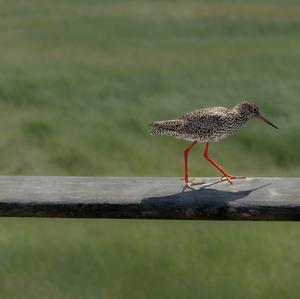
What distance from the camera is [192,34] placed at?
11.4 metres

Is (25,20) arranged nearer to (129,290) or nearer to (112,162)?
(112,162)

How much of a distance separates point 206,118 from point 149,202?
78cm

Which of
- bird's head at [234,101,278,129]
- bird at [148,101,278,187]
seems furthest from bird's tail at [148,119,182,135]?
bird's head at [234,101,278,129]

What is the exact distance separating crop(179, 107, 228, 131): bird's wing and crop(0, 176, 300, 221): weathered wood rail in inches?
24.2

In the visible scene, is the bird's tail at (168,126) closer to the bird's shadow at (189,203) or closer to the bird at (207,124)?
the bird at (207,124)

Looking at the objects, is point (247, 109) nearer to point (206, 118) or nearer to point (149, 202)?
point (206, 118)

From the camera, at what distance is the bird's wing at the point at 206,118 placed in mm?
3625

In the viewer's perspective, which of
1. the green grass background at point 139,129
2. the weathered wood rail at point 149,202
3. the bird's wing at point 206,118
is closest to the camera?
the weathered wood rail at point 149,202

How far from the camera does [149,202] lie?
2.97m

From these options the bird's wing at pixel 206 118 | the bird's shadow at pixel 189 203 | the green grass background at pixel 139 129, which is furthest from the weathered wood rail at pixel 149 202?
the green grass background at pixel 139 129

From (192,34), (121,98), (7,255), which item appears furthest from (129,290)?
(192,34)

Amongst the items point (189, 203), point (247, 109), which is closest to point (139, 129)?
point (247, 109)

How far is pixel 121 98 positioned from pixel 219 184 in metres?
4.90

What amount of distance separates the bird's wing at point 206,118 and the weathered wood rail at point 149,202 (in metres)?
0.61
